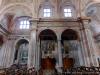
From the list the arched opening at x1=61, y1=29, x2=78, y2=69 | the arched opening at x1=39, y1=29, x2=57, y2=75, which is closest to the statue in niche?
→ the arched opening at x1=39, y1=29, x2=57, y2=75

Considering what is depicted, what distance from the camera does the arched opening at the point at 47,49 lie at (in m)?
12.3

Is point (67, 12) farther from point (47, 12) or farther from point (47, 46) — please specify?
point (47, 46)

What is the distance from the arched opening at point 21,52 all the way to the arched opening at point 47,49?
323cm

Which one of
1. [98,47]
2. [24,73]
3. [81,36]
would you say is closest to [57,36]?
[81,36]

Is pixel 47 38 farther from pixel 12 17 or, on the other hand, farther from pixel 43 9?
pixel 12 17

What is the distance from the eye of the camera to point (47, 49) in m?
13.1

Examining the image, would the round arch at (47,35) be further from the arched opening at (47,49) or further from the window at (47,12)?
the window at (47,12)

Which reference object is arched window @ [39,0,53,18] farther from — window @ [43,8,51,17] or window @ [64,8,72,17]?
window @ [64,8,72,17]

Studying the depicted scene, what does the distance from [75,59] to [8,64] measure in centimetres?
782

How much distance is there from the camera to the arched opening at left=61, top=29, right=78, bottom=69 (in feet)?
41.2

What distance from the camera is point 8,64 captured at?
557 inches

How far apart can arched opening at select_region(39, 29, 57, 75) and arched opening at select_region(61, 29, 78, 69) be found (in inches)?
45.0

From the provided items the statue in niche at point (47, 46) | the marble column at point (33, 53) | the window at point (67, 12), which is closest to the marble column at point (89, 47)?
the window at point (67, 12)

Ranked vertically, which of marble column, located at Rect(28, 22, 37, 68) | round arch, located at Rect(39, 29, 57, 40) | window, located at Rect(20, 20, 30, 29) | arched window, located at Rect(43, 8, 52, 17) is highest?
arched window, located at Rect(43, 8, 52, 17)
